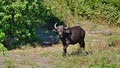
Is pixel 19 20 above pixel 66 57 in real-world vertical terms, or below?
above

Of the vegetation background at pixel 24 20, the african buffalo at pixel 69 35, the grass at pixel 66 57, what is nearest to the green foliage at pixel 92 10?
the vegetation background at pixel 24 20

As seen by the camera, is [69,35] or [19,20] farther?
[19,20]

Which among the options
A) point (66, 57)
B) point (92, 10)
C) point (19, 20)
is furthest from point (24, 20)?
point (92, 10)

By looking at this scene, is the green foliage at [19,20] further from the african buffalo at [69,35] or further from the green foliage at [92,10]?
the green foliage at [92,10]

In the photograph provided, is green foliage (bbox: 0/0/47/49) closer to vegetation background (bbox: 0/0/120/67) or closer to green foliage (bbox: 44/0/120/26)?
vegetation background (bbox: 0/0/120/67)

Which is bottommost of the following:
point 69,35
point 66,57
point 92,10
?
point 92,10

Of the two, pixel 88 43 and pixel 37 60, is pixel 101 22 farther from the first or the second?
pixel 37 60

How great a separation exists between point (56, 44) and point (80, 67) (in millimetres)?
5286

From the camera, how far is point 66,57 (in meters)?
15.6

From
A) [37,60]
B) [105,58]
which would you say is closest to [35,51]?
[37,60]

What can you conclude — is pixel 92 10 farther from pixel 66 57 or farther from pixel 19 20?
pixel 66 57

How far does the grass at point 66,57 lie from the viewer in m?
14.4

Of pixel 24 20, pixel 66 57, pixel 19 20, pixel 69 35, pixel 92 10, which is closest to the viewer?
pixel 66 57

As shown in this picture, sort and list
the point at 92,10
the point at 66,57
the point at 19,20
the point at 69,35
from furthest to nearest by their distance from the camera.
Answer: the point at 92,10 → the point at 19,20 → the point at 69,35 → the point at 66,57
